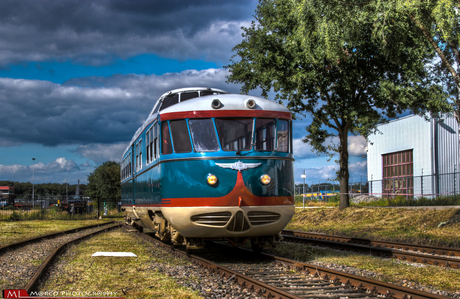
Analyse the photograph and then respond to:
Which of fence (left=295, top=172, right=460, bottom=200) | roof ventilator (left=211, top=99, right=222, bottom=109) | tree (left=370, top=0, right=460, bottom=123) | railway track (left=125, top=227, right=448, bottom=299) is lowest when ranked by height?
railway track (left=125, top=227, right=448, bottom=299)

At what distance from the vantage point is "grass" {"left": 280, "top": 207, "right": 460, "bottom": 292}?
25.8 feet

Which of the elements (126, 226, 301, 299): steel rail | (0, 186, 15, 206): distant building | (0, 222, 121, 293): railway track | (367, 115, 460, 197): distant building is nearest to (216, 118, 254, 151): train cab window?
(126, 226, 301, 299): steel rail

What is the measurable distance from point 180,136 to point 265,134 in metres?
1.77

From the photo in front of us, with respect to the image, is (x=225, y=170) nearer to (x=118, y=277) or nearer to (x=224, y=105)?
(x=224, y=105)

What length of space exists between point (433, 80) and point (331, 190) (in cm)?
2416

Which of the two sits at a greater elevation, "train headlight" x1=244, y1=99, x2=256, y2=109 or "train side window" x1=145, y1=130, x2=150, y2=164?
"train headlight" x1=244, y1=99, x2=256, y2=109

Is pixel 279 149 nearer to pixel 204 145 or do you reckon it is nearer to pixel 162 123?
pixel 204 145

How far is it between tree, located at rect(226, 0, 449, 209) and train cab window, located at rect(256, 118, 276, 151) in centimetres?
720

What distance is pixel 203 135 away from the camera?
9.05 metres

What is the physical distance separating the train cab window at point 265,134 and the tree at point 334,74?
7201 mm

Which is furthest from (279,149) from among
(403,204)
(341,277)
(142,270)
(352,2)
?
(403,204)

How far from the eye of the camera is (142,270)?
28.2 feet

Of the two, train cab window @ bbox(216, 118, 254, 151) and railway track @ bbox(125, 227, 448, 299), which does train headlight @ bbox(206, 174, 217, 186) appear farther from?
railway track @ bbox(125, 227, 448, 299)

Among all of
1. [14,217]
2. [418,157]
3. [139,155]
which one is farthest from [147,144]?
[418,157]
